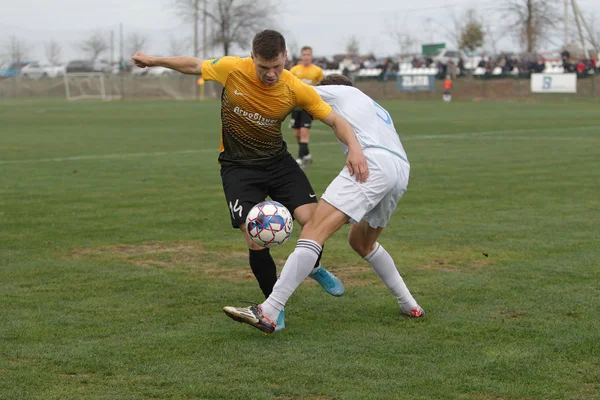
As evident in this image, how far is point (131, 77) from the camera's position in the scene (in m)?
66.2

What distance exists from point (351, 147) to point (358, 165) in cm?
13

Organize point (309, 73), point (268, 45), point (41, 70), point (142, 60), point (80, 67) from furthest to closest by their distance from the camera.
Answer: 1. point (80, 67)
2. point (41, 70)
3. point (309, 73)
4. point (142, 60)
5. point (268, 45)

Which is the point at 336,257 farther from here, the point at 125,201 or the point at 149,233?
the point at 125,201

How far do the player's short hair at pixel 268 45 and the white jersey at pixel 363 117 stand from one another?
0.56 m

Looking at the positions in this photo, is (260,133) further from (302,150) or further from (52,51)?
(52,51)

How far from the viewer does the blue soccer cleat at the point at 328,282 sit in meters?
6.52

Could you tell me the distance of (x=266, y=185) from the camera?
641 cm

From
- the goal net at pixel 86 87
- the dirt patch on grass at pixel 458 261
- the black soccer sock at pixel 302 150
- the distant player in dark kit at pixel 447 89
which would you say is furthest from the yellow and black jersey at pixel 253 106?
the goal net at pixel 86 87

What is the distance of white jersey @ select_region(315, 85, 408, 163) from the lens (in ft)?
19.8

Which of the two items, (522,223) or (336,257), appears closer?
(336,257)

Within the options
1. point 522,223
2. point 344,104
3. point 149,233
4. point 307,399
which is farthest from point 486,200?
point 307,399

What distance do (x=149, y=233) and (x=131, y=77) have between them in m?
58.1

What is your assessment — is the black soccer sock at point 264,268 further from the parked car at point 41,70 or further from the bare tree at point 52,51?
the bare tree at point 52,51

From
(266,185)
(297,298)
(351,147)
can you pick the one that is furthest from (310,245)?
(297,298)
